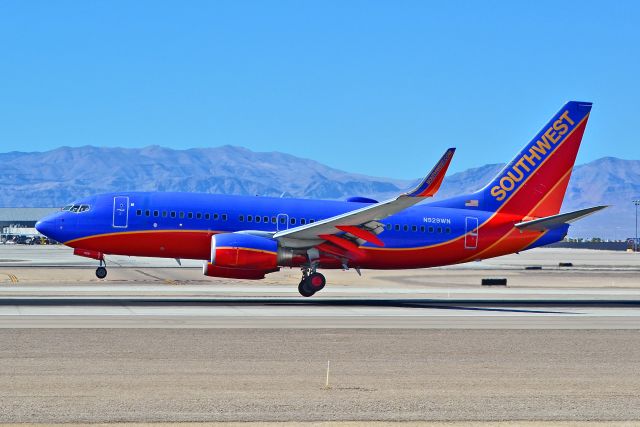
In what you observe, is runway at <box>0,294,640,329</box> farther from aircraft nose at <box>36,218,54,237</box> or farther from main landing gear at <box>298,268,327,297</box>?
aircraft nose at <box>36,218,54,237</box>

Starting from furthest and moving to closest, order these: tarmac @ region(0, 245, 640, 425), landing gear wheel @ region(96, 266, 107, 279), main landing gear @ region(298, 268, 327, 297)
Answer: landing gear wheel @ region(96, 266, 107, 279), main landing gear @ region(298, 268, 327, 297), tarmac @ region(0, 245, 640, 425)

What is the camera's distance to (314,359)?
74.6 ft

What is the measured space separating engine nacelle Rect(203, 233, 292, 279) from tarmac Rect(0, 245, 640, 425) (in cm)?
137

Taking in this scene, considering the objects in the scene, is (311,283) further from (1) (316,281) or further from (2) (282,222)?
(2) (282,222)

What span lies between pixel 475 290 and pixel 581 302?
32.3ft

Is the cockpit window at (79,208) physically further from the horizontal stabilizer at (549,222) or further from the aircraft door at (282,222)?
the horizontal stabilizer at (549,222)

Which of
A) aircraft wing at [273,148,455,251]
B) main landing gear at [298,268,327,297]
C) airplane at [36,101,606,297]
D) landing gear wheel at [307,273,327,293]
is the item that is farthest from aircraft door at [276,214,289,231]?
landing gear wheel at [307,273,327,293]

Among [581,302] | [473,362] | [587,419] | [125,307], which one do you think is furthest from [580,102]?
[587,419]

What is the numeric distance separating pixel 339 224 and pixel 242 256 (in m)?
4.21

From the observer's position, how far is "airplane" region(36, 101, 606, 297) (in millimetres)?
40781

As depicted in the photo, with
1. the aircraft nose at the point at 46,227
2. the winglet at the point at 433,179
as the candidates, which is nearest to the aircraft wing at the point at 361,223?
the winglet at the point at 433,179

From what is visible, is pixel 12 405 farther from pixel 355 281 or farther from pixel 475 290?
pixel 355 281

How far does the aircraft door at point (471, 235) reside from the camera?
45656 millimetres

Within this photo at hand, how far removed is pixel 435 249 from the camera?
45.5m
